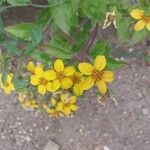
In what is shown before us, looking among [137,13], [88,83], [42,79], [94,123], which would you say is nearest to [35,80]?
[42,79]

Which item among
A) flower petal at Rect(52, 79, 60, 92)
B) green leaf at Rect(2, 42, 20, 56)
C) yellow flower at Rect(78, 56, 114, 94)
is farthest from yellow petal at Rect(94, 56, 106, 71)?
green leaf at Rect(2, 42, 20, 56)

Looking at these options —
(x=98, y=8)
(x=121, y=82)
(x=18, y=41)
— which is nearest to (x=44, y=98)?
(x=18, y=41)

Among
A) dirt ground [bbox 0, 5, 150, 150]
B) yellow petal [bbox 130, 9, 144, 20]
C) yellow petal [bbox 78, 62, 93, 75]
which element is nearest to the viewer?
yellow petal [bbox 78, 62, 93, 75]

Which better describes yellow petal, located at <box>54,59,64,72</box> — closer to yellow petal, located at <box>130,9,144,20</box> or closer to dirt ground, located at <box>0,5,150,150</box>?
yellow petal, located at <box>130,9,144,20</box>

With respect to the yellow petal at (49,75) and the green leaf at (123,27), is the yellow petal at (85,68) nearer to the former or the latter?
the yellow petal at (49,75)

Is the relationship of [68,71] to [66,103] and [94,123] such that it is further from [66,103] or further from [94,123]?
[94,123]

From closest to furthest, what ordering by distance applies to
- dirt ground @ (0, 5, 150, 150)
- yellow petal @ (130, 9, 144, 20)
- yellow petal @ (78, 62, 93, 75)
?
yellow petal @ (78, 62, 93, 75), yellow petal @ (130, 9, 144, 20), dirt ground @ (0, 5, 150, 150)

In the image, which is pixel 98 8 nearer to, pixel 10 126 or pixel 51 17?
pixel 51 17
